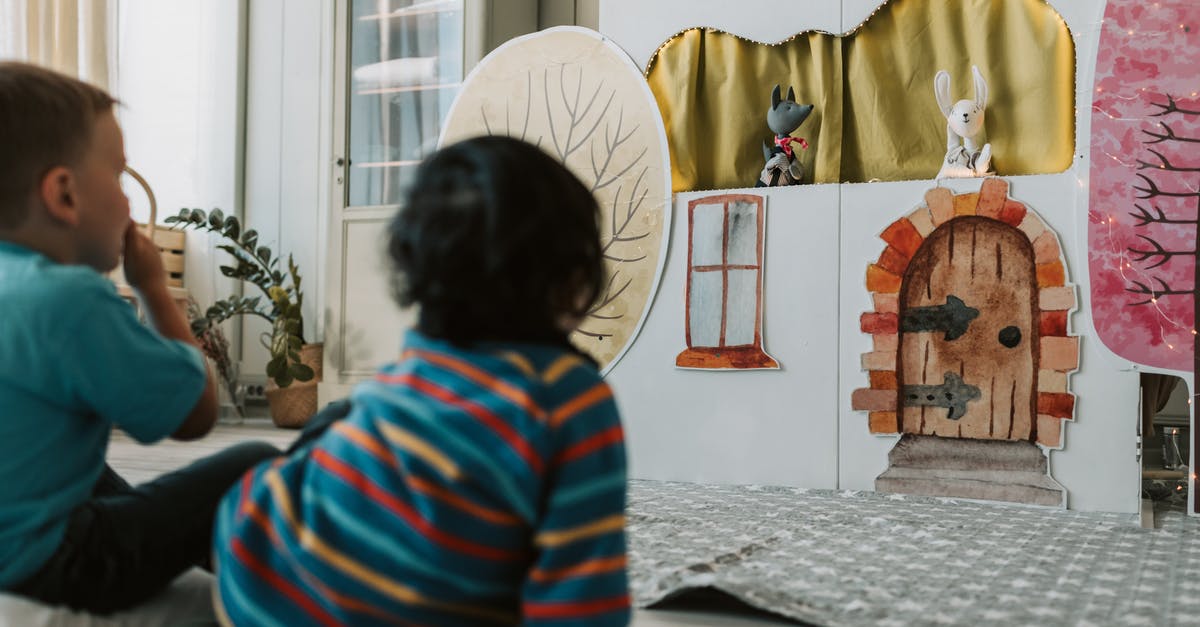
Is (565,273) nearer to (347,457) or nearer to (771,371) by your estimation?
(347,457)

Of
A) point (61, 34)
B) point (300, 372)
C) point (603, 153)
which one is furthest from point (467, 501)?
point (61, 34)

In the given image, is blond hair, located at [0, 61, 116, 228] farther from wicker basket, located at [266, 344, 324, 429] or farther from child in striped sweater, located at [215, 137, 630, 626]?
wicker basket, located at [266, 344, 324, 429]

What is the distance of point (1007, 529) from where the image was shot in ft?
5.86

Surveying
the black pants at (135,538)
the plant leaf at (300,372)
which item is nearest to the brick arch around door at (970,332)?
the black pants at (135,538)

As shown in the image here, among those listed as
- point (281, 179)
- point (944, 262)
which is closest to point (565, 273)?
point (944, 262)

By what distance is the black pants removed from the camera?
907 mm

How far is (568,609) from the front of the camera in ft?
2.13

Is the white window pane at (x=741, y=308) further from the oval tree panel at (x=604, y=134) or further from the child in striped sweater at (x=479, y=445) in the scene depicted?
the child in striped sweater at (x=479, y=445)

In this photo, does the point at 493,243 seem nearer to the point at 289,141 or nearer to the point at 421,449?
the point at 421,449

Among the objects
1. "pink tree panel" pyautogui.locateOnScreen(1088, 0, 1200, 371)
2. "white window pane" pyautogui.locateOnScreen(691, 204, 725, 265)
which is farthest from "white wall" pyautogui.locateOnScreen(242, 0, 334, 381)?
"pink tree panel" pyautogui.locateOnScreen(1088, 0, 1200, 371)

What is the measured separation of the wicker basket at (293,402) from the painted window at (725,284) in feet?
5.73

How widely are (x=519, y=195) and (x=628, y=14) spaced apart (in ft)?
6.67

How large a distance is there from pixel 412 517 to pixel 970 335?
170cm

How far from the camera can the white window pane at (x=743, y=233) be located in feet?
7.63
